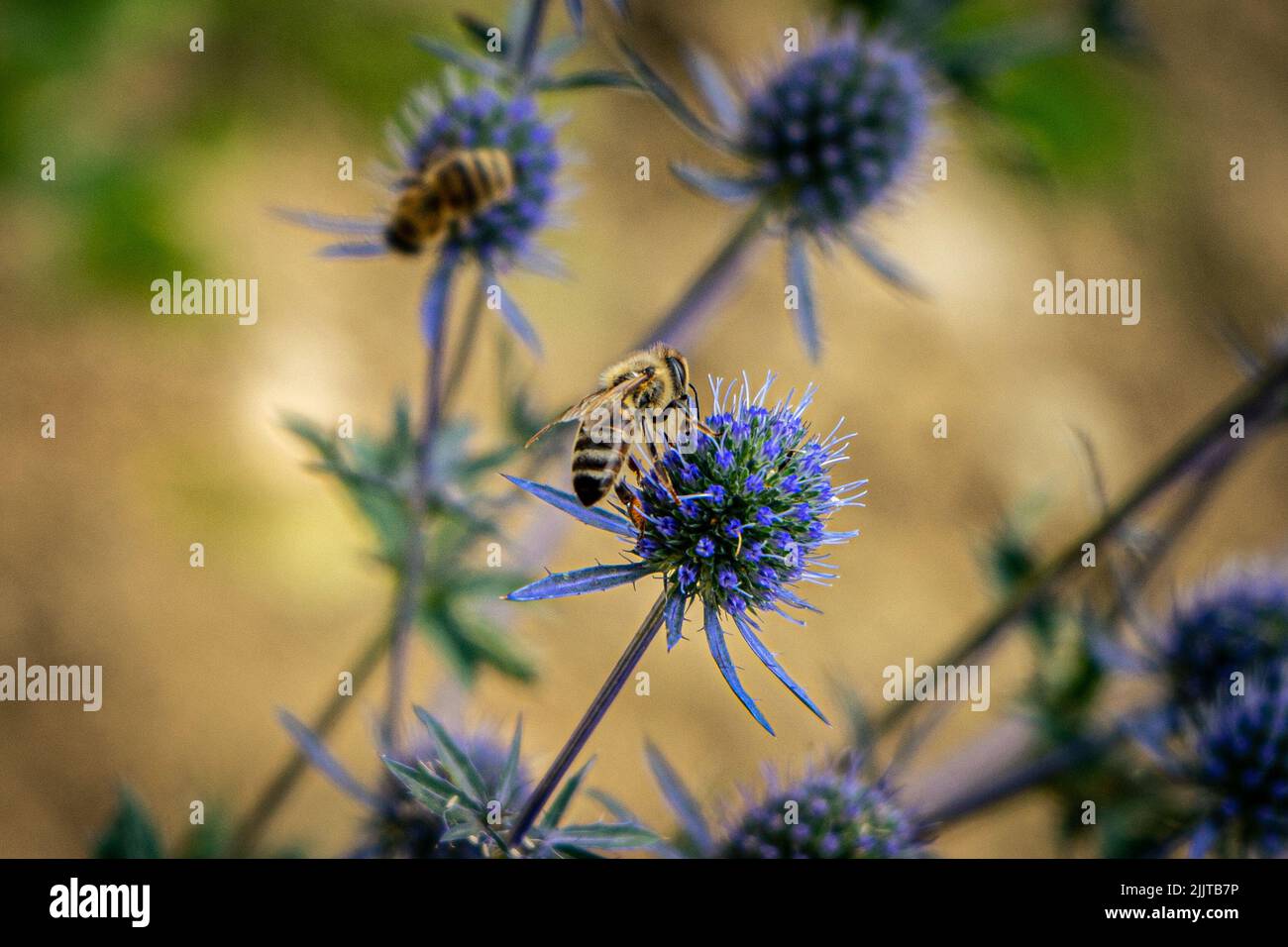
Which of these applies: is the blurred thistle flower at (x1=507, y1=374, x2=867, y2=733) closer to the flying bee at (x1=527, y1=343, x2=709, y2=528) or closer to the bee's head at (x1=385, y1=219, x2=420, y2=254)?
the flying bee at (x1=527, y1=343, x2=709, y2=528)

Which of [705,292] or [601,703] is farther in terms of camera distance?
[705,292]

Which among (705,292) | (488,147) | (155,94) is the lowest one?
(705,292)

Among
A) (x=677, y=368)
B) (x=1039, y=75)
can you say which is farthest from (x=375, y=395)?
(x=1039, y=75)

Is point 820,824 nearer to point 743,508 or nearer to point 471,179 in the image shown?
point 743,508

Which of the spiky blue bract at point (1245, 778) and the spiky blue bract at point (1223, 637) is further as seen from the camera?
the spiky blue bract at point (1223, 637)

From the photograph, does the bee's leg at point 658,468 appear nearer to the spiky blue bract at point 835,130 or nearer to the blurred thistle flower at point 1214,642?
the spiky blue bract at point 835,130

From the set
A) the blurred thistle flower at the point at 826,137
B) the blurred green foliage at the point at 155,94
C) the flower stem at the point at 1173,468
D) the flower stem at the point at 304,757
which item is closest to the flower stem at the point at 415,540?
the flower stem at the point at 304,757
